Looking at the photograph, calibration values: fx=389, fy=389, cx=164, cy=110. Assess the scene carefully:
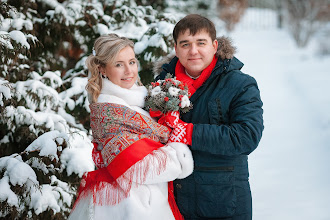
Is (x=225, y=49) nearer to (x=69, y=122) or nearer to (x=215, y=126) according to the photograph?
(x=215, y=126)

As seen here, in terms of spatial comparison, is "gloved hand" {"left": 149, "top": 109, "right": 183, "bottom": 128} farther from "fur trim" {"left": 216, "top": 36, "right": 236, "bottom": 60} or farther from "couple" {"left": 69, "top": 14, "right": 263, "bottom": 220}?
"fur trim" {"left": 216, "top": 36, "right": 236, "bottom": 60}

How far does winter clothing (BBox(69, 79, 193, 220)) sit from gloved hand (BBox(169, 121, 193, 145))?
0.03 meters

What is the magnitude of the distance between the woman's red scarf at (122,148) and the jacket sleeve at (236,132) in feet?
A: 0.79

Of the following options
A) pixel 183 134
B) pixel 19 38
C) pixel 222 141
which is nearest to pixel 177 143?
pixel 183 134

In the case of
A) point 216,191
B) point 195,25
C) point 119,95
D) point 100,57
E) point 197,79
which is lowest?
point 216,191

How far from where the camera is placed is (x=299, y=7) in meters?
16.8

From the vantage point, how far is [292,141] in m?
7.61

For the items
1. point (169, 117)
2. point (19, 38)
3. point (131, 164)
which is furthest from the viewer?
point (19, 38)

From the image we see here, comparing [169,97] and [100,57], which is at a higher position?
[100,57]

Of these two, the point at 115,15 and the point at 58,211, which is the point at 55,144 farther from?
the point at 115,15

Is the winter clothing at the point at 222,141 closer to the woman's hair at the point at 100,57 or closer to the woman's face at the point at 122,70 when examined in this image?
the woman's face at the point at 122,70

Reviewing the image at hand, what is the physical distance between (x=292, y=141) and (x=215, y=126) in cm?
567

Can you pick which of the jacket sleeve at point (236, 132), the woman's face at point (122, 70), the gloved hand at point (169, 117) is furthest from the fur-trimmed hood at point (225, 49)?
the woman's face at point (122, 70)

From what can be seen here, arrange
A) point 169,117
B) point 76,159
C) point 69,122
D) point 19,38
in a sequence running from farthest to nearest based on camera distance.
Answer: point 69,122
point 76,159
point 19,38
point 169,117
